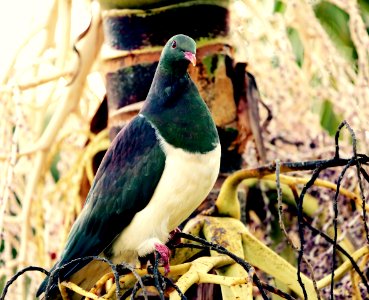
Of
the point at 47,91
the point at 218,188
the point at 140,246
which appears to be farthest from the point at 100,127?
the point at 140,246

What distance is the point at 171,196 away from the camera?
120cm

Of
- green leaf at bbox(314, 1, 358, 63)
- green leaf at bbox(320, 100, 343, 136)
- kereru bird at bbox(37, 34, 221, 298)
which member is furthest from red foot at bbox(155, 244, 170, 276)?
green leaf at bbox(314, 1, 358, 63)

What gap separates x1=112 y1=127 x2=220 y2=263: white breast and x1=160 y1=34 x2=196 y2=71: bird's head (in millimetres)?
111

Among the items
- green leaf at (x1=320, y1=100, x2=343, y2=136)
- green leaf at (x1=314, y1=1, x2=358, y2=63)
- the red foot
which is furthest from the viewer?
green leaf at (x1=314, y1=1, x2=358, y2=63)

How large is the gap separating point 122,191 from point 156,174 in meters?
0.05

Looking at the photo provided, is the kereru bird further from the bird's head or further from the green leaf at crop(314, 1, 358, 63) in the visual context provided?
the green leaf at crop(314, 1, 358, 63)

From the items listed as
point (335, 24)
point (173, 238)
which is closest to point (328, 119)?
point (335, 24)

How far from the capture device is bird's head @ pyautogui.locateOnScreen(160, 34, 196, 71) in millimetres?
1163

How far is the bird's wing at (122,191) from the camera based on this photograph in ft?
3.97

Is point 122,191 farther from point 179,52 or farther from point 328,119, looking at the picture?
point 328,119

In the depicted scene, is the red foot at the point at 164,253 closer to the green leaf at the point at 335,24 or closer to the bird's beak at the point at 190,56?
the bird's beak at the point at 190,56

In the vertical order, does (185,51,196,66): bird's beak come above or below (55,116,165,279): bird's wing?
above

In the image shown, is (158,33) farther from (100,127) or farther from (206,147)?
(206,147)

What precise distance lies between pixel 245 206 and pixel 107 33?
1.32 feet
